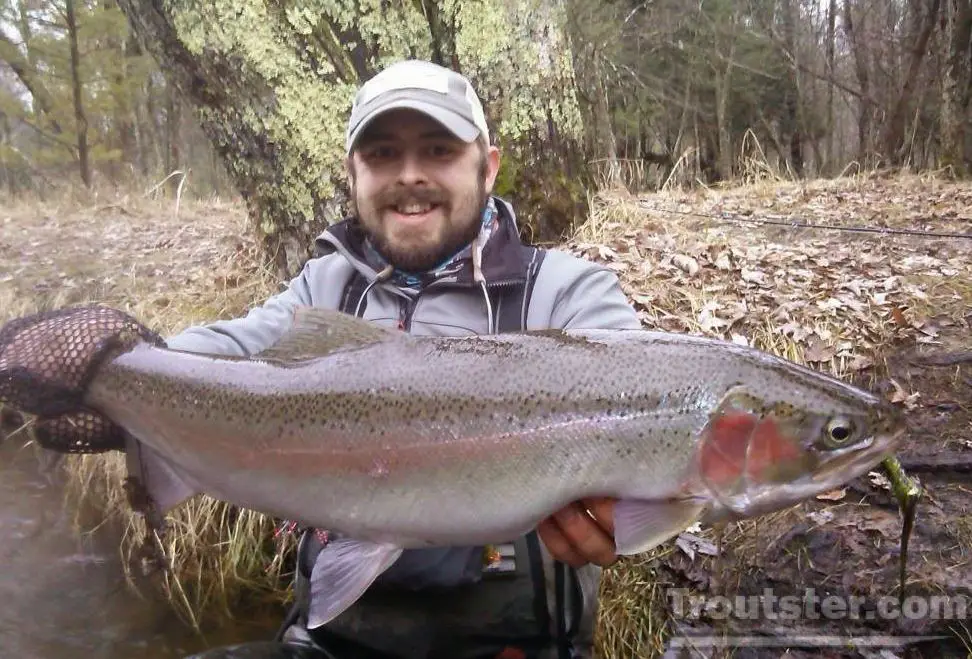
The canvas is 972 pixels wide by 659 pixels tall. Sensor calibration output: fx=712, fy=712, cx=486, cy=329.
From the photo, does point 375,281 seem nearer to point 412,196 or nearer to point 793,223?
point 412,196

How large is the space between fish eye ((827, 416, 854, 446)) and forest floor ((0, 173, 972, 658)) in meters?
1.42

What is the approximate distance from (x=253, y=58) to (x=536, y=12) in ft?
6.10

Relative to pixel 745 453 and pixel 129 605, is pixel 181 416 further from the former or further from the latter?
pixel 129 605

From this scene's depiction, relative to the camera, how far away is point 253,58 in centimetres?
411

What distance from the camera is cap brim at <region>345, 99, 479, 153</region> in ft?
8.31

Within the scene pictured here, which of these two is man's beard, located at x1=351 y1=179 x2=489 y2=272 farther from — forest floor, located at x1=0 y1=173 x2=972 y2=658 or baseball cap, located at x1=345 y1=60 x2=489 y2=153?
forest floor, located at x1=0 y1=173 x2=972 y2=658

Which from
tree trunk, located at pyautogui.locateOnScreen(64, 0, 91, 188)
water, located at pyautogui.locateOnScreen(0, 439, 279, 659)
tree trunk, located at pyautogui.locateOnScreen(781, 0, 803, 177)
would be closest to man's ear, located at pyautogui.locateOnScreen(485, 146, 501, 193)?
water, located at pyautogui.locateOnScreen(0, 439, 279, 659)

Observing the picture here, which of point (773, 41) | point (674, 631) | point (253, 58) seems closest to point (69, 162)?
point (253, 58)

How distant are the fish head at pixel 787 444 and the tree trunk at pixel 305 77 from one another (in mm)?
3075

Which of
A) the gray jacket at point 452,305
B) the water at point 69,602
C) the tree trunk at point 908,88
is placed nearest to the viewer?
the gray jacket at point 452,305

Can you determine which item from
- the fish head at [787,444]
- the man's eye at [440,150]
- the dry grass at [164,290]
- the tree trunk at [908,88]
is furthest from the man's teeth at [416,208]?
the tree trunk at [908,88]

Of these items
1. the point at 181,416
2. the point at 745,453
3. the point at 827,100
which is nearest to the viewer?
the point at 745,453

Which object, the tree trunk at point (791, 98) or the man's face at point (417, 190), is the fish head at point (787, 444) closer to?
the man's face at point (417, 190)

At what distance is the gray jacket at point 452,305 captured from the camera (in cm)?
235
